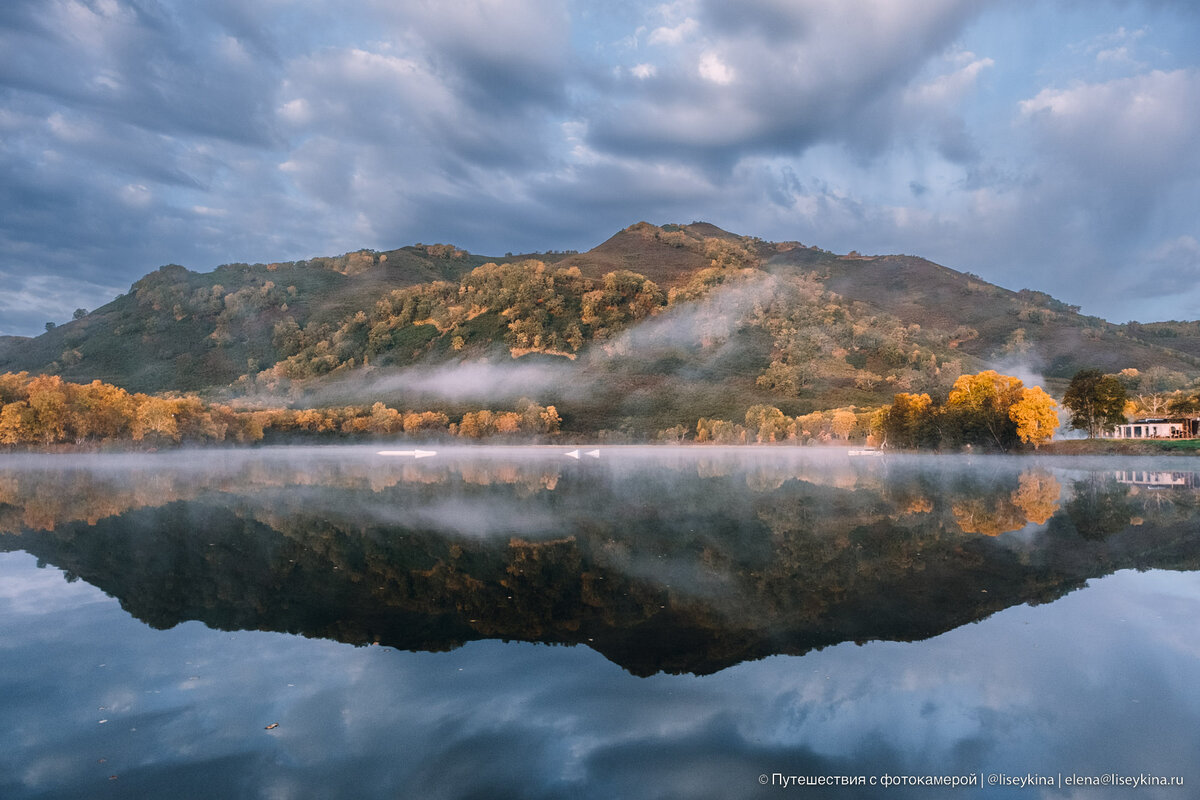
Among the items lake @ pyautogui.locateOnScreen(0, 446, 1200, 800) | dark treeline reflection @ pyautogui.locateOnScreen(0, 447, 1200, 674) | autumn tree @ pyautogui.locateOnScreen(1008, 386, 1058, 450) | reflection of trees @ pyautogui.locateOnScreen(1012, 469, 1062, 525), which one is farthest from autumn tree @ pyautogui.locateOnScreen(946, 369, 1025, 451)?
lake @ pyautogui.locateOnScreen(0, 446, 1200, 800)

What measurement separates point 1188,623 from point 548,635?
12.9m

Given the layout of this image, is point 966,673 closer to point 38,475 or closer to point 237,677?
point 237,677

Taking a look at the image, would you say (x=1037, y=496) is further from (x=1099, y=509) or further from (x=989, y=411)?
(x=989, y=411)

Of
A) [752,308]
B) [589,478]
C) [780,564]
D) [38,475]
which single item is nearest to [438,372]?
[752,308]

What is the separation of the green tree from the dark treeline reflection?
134 ft

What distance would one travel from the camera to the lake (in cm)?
789

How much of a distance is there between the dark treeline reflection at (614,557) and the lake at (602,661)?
0.13 m

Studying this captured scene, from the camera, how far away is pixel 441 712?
9.25 m

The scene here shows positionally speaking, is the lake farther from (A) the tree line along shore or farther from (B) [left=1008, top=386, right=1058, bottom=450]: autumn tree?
(A) the tree line along shore

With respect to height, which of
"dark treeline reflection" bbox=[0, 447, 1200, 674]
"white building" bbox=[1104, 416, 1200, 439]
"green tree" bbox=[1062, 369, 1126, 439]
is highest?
"green tree" bbox=[1062, 369, 1126, 439]

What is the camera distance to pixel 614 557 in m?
19.2

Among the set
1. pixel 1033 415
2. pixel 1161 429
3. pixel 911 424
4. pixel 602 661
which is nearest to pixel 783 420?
pixel 911 424

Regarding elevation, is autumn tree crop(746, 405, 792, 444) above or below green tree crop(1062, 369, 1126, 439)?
below

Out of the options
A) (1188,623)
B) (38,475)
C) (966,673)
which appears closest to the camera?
(966,673)
